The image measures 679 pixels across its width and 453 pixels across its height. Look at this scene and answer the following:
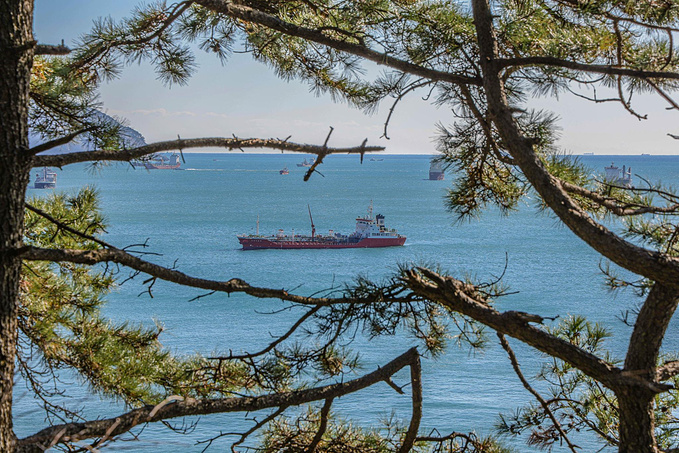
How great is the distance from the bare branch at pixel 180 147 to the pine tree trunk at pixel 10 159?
58 mm

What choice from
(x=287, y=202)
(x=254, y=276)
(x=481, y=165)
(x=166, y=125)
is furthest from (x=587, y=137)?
(x=481, y=165)

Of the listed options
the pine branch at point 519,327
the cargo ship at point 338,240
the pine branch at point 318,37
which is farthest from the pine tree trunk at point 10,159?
the cargo ship at point 338,240

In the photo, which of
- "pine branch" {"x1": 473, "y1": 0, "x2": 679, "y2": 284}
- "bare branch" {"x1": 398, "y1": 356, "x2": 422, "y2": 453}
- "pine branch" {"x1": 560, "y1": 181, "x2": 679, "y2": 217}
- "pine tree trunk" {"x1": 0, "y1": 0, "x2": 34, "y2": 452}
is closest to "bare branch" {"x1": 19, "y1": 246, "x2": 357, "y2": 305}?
"pine tree trunk" {"x1": 0, "y1": 0, "x2": 34, "y2": 452}

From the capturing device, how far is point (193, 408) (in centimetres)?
137

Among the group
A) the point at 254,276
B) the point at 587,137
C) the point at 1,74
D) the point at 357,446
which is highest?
the point at 587,137

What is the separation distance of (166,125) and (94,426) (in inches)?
1708

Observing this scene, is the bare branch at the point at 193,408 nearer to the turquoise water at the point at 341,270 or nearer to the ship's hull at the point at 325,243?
the turquoise water at the point at 341,270

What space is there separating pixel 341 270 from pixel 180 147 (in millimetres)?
21395

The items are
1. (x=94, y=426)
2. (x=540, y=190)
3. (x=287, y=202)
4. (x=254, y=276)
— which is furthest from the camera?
(x=287, y=202)

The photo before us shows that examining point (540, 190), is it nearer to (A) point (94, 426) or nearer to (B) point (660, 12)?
(B) point (660, 12)

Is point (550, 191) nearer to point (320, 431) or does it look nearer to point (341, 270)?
point (320, 431)

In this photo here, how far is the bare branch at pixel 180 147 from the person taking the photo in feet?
3.99

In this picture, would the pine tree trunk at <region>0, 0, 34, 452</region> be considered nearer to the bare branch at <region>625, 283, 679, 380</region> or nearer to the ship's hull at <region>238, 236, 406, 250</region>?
the bare branch at <region>625, 283, 679, 380</region>

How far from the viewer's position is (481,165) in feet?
6.87
